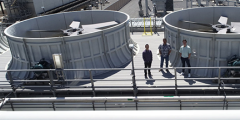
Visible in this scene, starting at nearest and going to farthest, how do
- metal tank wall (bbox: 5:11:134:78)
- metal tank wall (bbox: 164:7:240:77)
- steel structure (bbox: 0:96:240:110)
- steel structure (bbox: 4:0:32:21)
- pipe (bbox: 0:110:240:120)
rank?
pipe (bbox: 0:110:240:120) → steel structure (bbox: 0:96:240:110) → metal tank wall (bbox: 164:7:240:77) → metal tank wall (bbox: 5:11:134:78) → steel structure (bbox: 4:0:32:21)

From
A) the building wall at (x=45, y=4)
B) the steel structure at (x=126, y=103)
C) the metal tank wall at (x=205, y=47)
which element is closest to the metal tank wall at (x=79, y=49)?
the steel structure at (x=126, y=103)

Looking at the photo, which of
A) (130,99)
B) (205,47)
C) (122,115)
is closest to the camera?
(122,115)

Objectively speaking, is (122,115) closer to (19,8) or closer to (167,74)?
(167,74)

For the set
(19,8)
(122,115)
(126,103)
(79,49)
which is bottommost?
(126,103)

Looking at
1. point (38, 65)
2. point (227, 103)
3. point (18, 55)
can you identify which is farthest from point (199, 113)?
point (18, 55)

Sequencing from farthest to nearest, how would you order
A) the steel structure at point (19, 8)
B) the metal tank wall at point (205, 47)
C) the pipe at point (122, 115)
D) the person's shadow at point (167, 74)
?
the steel structure at point (19, 8) < the person's shadow at point (167, 74) < the metal tank wall at point (205, 47) < the pipe at point (122, 115)

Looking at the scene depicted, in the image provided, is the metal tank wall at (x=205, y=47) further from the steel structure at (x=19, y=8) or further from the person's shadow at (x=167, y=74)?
the steel structure at (x=19, y=8)

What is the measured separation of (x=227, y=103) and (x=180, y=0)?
44.3 metres

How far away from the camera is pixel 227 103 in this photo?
8.95 meters

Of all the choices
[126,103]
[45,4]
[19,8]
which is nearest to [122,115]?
[126,103]

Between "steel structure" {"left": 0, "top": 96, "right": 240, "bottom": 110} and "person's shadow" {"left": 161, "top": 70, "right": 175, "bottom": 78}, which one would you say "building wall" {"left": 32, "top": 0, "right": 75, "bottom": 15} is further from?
"person's shadow" {"left": 161, "top": 70, "right": 175, "bottom": 78}

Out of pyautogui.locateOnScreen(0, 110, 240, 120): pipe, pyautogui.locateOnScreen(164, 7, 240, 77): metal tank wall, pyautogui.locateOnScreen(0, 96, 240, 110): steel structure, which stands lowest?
pyautogui.locateOnScreen(0, 96, 240, 110): steel structure

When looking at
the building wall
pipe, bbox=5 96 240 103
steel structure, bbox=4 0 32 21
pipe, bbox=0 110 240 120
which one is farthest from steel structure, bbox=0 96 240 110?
the building wall

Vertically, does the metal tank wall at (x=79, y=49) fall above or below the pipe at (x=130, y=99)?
above
